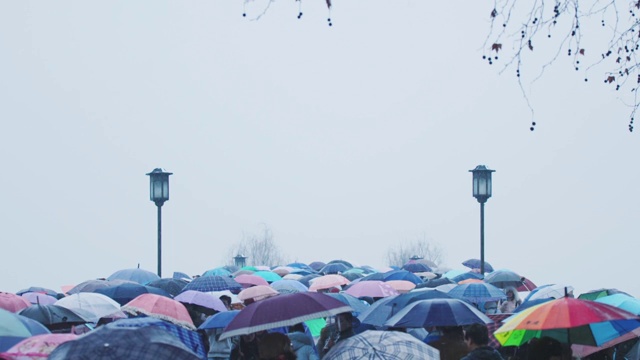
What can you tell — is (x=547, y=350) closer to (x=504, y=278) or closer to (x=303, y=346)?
(x=303, y=346)

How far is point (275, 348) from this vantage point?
389 inches

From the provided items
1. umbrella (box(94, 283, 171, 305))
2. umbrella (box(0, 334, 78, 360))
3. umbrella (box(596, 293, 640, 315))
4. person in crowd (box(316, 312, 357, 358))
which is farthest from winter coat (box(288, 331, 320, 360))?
umbrella (box(94, 283, 171, 305))

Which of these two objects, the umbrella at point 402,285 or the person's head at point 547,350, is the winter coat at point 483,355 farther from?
the umbrella at point 402,285

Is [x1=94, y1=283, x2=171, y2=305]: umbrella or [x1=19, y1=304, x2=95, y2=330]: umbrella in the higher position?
[x1=19, y1=304, x2=95, y2=330]: umbrella

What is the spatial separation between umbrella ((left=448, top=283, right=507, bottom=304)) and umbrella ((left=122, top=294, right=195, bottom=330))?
5.83m

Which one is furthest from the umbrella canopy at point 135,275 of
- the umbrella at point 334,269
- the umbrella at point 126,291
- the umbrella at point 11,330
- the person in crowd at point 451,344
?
the umbrella at point 11,330

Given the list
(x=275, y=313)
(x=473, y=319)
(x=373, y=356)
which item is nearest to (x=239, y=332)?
(x=275, y=313)

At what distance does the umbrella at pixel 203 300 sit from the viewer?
17453 mm

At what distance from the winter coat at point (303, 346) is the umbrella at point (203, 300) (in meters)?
4.63

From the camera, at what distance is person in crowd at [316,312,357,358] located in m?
12.3

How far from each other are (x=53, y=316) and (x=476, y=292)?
8.22 meters


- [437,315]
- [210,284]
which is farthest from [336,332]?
[210,284]

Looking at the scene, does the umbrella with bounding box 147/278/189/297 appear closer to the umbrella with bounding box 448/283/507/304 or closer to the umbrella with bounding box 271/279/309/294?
the umbrella with bounding box 271/279/309/294

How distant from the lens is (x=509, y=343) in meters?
11.3
